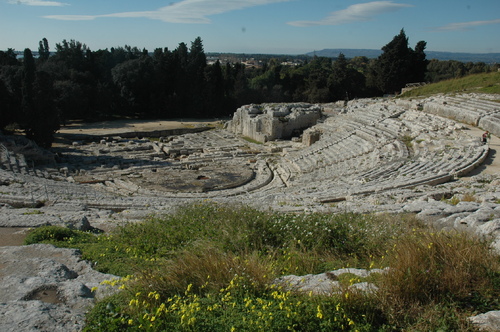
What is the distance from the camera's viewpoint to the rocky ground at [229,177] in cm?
554

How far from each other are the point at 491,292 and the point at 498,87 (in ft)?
81.4

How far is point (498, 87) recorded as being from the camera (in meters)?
24.1

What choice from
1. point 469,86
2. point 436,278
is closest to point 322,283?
point 436,278

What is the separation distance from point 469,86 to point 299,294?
2848 cm

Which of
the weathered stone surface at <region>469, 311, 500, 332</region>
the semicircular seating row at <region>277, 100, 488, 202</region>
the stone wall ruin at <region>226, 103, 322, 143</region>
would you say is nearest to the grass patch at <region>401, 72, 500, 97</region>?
the semicircular seating row at <region>277, 100, 488, 202</region>

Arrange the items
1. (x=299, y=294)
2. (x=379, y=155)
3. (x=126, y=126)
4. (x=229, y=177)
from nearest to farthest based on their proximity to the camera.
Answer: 1. (x=299, y=294)
2. (x=379, y=155)
3. (x=229, y=177)
4. (x=126, y=126)

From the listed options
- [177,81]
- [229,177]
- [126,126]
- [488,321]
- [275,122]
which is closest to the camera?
[488,321]

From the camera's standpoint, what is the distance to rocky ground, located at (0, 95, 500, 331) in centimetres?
554

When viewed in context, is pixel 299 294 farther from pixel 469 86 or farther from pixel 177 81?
pixel 177 81

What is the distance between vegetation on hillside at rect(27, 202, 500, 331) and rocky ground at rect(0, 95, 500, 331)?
1.50ft

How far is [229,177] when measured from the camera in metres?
19.3

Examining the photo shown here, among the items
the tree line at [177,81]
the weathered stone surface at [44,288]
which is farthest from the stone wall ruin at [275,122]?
the weathered stone surface at [44,288]

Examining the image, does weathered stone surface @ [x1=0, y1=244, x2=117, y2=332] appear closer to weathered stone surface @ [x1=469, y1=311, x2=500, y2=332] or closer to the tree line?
weathered stone surface @ [x1=469, y1=311, x2=500, y2=332]

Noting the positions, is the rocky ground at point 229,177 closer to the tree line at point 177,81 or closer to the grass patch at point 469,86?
the grass patch at point 469,86
